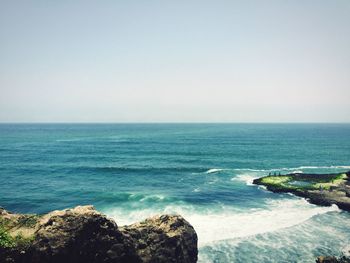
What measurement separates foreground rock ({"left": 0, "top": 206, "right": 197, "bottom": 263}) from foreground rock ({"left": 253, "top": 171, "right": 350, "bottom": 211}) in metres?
32.8

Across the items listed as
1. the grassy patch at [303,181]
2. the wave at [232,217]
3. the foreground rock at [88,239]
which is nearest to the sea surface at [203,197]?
the wave at [232,217]

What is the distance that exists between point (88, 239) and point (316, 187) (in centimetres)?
4917

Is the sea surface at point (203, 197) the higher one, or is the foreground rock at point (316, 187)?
the foreground rock at point (316, 187)

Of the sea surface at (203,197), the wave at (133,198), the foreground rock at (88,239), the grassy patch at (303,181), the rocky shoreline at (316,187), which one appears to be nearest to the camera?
the foreground rock at (88,239)

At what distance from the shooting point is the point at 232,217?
41.5m

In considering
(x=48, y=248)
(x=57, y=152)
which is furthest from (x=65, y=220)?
(x=57, y=152)

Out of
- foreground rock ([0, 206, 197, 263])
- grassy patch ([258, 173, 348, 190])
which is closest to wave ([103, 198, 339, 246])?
grassy patch ([258, 173, 348, 190])

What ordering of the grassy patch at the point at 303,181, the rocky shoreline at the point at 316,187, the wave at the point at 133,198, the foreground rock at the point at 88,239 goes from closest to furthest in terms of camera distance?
the foreground rock at the point at 88,239, the rocky shoreline at the point at 316,187, the wave at the point at 133,198, the grassy patch at the point at 303,181

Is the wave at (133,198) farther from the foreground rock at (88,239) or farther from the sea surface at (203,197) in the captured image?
the foreground rock at (88,239)

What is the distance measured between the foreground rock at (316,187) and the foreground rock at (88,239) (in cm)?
3278

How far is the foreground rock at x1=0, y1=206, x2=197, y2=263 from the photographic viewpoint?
19812mm

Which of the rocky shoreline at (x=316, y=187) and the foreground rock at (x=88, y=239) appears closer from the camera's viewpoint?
the foreground rock at (x=88, y=239)

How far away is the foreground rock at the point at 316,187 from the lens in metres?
48.6

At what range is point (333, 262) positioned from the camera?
2642cm
